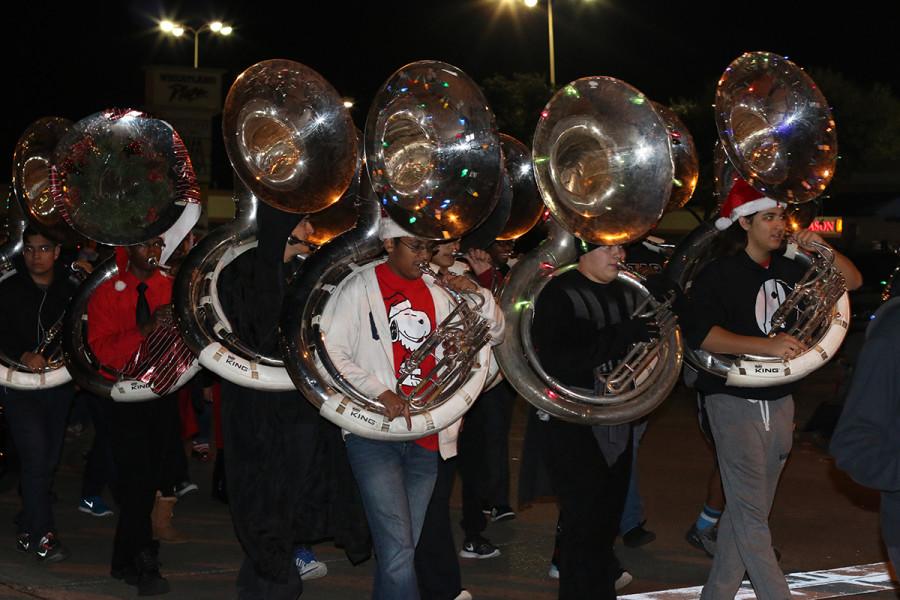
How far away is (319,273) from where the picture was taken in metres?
5.37

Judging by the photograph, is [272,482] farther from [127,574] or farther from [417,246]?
[127,574]

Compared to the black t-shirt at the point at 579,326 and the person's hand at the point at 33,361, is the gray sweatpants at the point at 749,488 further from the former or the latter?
the person's hand at the point at 33,361

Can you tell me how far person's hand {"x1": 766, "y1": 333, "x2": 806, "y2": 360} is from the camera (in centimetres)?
554

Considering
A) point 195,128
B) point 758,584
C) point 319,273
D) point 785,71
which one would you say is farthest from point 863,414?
point 195,128

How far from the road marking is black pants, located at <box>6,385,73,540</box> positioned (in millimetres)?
3178

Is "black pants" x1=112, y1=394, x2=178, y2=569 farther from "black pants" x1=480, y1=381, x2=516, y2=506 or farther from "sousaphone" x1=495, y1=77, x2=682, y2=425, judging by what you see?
"sousaphone" x1=495, y1=77, x2=682, y2=425

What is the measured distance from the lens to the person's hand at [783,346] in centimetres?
554

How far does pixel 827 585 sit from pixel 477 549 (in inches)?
74.1

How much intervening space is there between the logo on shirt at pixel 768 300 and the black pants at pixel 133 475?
308 centimetres

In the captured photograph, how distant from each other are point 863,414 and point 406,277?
229 centimetres

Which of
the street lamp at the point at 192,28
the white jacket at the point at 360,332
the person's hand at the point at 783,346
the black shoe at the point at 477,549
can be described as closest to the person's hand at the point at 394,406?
the white jacket at the point at 360,332

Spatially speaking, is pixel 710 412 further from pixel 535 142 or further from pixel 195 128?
pixel 195 128

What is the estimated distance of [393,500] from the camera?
5.02 metres

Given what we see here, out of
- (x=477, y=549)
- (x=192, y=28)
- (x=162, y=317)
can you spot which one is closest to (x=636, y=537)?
(x=477, y=549)
